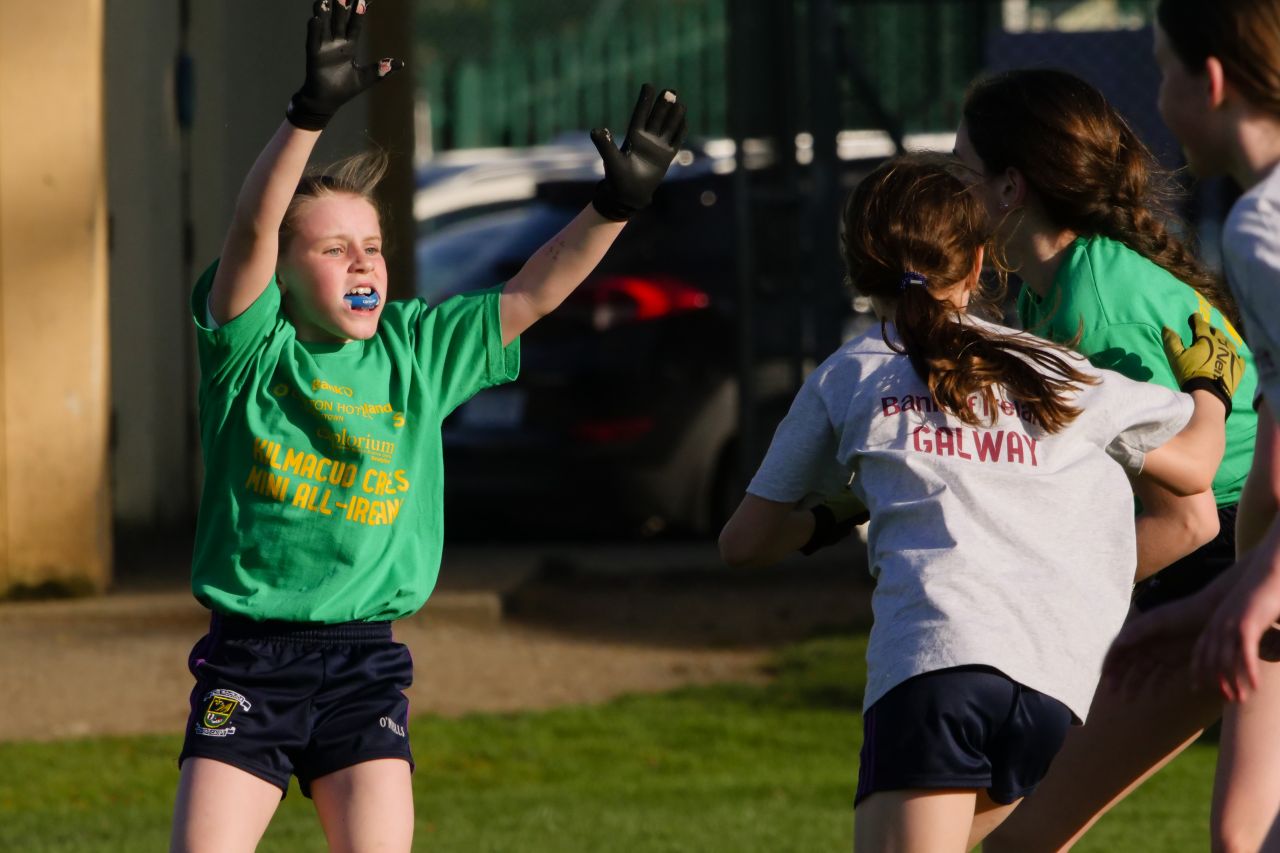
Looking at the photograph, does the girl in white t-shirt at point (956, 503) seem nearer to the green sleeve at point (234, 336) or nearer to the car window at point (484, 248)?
the green sleeve at point (234, 336)

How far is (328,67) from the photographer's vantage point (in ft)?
11.2

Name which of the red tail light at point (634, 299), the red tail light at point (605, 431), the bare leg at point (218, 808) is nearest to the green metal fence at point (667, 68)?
the red tail light at point (634, 299)

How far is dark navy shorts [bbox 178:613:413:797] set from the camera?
3605mm

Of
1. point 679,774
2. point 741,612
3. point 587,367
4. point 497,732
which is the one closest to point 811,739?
point 679,774

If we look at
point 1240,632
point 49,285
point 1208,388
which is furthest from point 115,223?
point 1240,632

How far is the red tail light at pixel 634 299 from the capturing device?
10.3m

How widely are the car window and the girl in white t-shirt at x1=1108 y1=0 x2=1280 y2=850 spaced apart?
764cm

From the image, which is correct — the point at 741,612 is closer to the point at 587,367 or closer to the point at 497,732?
the point at 587,367

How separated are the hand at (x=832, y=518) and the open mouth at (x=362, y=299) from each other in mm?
951

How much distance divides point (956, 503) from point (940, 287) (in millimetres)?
→ 389

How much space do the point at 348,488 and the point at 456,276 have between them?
763cm

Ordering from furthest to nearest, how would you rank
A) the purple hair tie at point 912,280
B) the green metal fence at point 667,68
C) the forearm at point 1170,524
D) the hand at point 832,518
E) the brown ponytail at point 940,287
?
the green metal fence at point 667,68 → the forearm at point 1170,524 → the hand at point 832,518 → the purple hair tie at point 912,280 → the brown ponytail at point 940,287

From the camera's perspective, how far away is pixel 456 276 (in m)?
11.3

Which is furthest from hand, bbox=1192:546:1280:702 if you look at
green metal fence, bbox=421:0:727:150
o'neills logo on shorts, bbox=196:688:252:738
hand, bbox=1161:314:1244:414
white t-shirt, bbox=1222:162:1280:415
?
green metal fence, bbox=421:0:727:150
